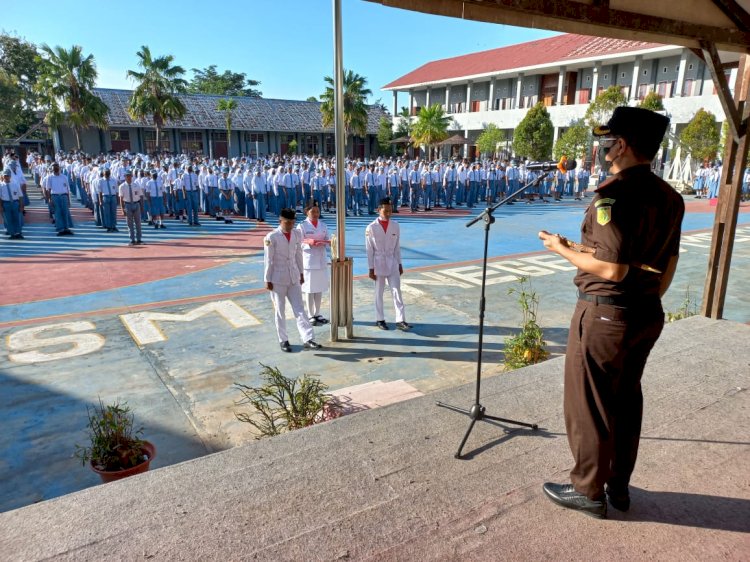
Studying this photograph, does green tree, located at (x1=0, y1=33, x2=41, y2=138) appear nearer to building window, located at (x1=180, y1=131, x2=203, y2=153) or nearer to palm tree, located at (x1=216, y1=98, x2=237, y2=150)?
building window, located at (x1=180, y1=131, x2=203, y2=153)

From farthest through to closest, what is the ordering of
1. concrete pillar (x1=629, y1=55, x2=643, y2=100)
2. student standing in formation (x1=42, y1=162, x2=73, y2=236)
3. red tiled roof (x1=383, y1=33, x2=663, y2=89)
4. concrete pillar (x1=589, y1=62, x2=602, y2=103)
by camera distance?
concrete pillar (x1=589, y1=62, x2=602, y2=103)
red tiled roof (x1=383, y1=33, x2=663, y2=89)
concrete pillar (x1=629, y1=55, x2=643, y2=100)
student standing in formation (x1=42, y1=162, x2=73, y2=236)

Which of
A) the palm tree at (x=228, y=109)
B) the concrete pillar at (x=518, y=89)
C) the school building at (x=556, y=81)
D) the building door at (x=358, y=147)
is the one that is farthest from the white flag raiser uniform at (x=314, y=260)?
the building door at (x=358, y=147)

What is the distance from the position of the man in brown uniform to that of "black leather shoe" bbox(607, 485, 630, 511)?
128 mm

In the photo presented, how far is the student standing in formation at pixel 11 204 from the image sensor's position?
42.0 feet

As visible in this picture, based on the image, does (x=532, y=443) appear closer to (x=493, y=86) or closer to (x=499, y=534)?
(x=499, y=534)

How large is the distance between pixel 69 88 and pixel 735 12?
36760mm

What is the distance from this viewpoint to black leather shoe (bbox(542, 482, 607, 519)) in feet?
8.18

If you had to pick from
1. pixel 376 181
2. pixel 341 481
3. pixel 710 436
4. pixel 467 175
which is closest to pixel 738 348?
pixel 710 436

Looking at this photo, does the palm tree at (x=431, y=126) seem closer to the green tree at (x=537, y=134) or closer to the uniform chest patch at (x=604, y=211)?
the green tree at (x=537, y=134)

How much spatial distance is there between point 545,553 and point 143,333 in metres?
6.04

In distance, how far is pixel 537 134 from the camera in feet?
104

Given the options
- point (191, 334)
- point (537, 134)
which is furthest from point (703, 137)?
point (191, 334)

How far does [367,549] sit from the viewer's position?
2.34 meters

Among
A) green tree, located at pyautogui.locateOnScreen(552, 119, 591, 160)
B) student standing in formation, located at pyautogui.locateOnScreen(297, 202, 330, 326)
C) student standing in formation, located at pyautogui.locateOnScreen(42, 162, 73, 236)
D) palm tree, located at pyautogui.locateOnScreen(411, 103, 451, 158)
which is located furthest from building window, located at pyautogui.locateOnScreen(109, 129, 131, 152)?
student standing in formation, located at pyautogui.locateOnScreen(297, 202, 330, 326)
